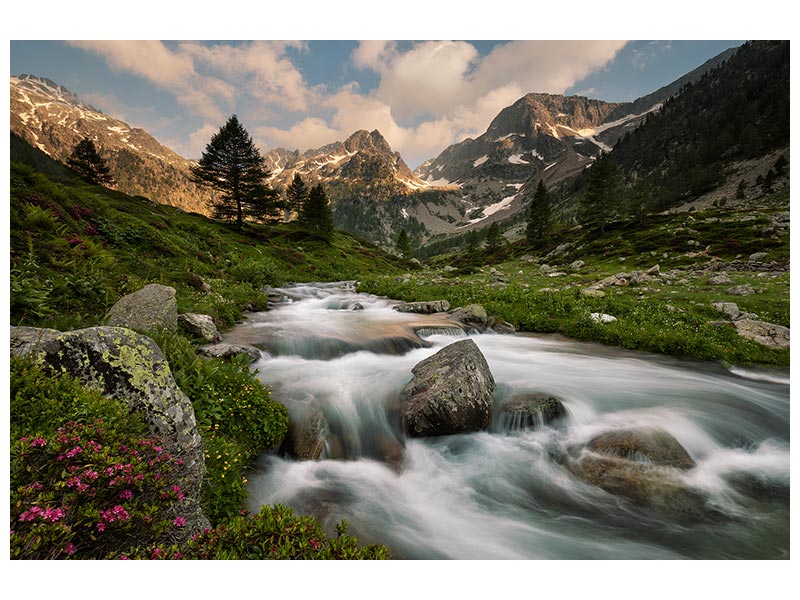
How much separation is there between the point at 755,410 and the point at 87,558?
12.3 meters

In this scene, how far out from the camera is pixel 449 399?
22.8 feet

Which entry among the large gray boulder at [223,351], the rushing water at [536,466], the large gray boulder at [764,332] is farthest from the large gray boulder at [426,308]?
the large gray boulder at [764,332]

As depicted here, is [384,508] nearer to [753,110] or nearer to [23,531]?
[23,531]

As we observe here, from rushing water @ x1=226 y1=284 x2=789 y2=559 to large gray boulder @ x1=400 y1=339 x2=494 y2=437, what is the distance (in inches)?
11.9

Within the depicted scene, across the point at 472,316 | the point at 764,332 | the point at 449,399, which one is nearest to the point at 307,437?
the point at 449,399

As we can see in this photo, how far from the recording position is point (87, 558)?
3045 mm

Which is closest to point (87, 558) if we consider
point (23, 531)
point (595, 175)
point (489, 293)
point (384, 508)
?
point (23, 531)

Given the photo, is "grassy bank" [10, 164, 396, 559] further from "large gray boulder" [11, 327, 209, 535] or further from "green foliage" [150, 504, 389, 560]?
"large gray boulder" [11, 327, 209, 535]

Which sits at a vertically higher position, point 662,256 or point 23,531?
point 662,256

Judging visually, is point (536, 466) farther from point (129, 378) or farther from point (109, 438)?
point (129, 378)

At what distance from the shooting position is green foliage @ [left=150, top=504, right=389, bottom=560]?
125 inches

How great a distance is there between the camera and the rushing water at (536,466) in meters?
4.89

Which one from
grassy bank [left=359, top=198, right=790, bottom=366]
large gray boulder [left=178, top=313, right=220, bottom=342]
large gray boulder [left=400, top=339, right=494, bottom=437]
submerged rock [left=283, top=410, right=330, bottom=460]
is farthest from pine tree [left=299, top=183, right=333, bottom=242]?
submerged rock [left=283, top=410, right=330, bottom=460]

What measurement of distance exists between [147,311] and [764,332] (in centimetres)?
1979
